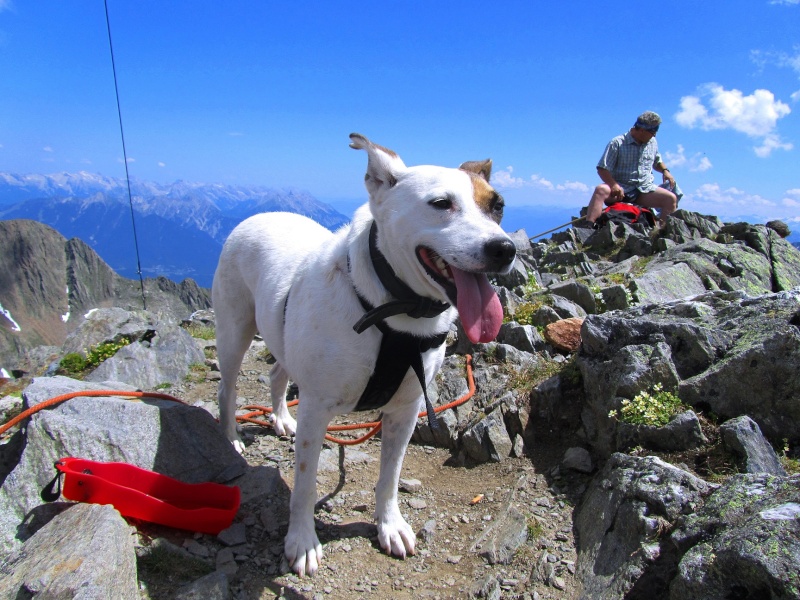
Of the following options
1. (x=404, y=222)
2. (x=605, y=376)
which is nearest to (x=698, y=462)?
(x=605, y=376)

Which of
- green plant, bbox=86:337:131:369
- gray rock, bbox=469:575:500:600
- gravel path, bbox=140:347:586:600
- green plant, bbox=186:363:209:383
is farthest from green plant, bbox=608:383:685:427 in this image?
green plant, bbox=86:337:131:369

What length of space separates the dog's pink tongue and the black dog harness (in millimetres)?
361

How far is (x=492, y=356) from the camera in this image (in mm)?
6254

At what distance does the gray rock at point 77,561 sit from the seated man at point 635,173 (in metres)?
12.4

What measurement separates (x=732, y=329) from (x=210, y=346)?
744 cm

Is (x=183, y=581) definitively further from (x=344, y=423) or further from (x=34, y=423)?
(x=344, y=423)

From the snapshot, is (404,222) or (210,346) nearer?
(404,222)

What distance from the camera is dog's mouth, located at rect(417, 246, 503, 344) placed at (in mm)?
2969

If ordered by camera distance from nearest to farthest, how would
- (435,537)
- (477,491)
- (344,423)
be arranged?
(435,537)
(477,491)
(344,423)

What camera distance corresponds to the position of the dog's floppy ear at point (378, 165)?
11.0ft

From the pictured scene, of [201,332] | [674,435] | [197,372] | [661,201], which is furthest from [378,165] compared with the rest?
[661,201]

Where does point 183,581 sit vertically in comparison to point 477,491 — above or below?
below

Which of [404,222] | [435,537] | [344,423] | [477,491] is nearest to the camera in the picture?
[404,222]

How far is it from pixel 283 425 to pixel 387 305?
308 centimetres
